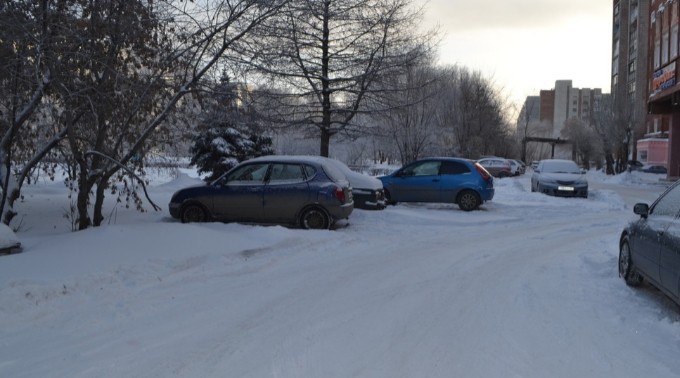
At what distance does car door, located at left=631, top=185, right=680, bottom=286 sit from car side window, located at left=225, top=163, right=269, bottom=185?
7070 millimetres

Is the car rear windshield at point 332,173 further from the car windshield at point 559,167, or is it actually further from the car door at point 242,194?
the car windshield at point 559,167

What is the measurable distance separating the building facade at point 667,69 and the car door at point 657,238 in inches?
1062

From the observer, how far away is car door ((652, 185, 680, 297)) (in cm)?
537

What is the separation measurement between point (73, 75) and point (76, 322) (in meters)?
4.93

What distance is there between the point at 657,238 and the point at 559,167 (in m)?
17.1

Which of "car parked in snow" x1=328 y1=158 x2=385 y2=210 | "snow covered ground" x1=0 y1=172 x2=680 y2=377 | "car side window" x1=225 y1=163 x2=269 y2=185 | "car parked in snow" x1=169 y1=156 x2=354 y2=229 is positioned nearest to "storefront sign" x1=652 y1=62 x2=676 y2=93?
"car parked in snow" x1=328 y1=158 x2=385 y2=210

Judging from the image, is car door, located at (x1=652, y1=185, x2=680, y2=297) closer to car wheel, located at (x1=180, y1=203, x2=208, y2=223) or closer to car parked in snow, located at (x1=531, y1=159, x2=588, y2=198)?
car wheel, located at (x1=180, y1=203, x2=208, y2=223)

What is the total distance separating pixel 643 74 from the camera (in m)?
68.6

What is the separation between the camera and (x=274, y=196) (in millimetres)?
11461

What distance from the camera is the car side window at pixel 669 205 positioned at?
6211 millimetres

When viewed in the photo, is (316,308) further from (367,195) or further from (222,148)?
(222,148)

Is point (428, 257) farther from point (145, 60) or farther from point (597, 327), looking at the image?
point (145, 60)

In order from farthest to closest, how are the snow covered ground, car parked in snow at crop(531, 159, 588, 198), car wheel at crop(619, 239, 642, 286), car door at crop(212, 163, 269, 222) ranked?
car parked in snow at crop(531, 159, 588, 198) → car door at crop(212, 163, 269, 222) → car wheel at crop(619, 239, 642, 286) → the snow covered ground

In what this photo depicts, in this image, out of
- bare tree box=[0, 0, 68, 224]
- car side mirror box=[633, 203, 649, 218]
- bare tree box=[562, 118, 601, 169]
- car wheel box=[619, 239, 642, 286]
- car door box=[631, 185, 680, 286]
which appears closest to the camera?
car door box=[631, 185, 680, 286]
